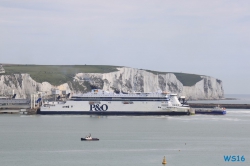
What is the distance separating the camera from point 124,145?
132ft

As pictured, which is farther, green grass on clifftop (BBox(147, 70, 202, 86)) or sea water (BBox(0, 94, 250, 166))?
green grass on clifftop (BBox(147, 70, 202, 86))

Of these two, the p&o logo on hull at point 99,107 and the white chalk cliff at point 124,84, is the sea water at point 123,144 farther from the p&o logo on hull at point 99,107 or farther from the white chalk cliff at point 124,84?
the white chalk cliff at point 124,84

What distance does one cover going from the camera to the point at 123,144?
134 ft

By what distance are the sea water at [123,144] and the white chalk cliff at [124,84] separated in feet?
115

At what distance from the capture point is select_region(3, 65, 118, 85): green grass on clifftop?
113 metres

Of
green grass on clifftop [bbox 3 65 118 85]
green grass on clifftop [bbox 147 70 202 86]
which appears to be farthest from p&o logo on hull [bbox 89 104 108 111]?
green grass on clifftop [bbox 147 70 202 86]

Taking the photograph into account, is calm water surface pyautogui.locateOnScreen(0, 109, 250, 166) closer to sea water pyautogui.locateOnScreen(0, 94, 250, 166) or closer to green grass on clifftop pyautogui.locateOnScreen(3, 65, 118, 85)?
sea water pyautogui.locateOnScreen(0, 94, 250, 166)

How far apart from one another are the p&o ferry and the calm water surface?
13.5 metres

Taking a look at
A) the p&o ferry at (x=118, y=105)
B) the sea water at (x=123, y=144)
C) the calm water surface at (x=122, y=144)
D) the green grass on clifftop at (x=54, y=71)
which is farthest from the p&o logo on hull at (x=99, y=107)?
the green grass on clifftop at (x=54, y=71)

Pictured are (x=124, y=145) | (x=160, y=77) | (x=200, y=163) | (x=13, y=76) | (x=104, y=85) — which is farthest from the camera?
(x=160, y=77)

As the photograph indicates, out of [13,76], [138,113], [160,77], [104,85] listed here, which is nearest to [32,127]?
[138,113]

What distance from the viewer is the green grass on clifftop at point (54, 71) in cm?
11342

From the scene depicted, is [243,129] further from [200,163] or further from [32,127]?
[200,163]

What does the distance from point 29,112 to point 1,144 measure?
35313 mm
